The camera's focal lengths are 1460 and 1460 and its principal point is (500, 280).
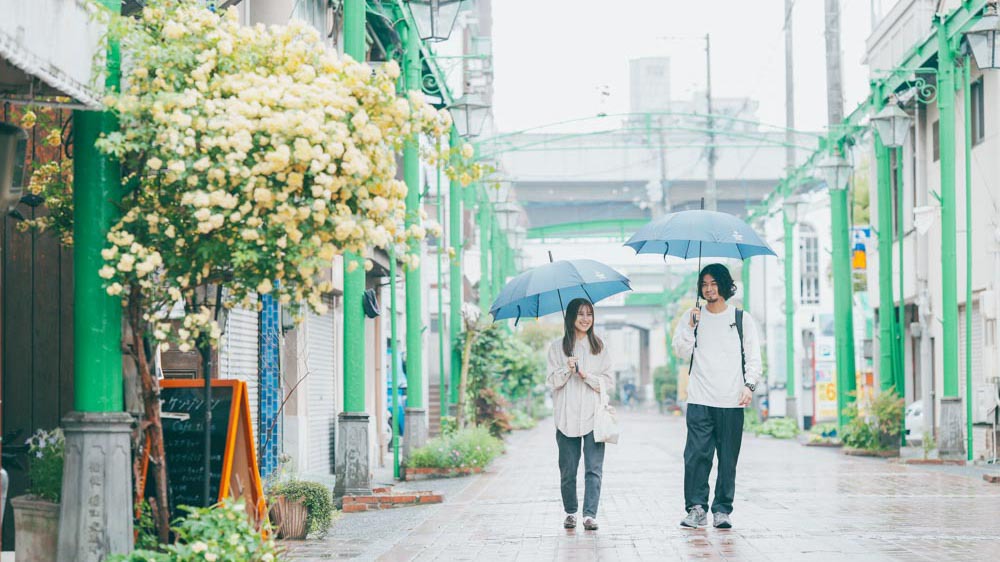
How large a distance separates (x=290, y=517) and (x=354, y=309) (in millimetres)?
3698

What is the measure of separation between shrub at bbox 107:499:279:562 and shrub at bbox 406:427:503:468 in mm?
12052

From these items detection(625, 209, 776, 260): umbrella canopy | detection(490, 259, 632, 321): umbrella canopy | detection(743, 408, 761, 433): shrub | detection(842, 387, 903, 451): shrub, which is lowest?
detection(743, 408, 761, 433): shrub

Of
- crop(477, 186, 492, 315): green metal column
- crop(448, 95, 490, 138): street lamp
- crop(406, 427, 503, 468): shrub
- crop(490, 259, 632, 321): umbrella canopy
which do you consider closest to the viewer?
crop(490, 259, 632, 321): umbrella canopy

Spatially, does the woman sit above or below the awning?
below

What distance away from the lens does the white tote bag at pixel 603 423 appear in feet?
37.9

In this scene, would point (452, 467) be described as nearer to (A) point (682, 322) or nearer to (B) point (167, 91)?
(A) point (682, 322)

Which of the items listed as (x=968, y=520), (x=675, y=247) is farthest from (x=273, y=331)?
(x=968, y=520)

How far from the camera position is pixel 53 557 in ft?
27.0

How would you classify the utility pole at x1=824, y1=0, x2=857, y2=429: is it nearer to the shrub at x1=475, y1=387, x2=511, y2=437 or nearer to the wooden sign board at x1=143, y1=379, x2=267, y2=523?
the shrub at x1=475, y1=387, x2=511, y2=437

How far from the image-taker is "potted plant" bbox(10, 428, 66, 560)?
8188 mm

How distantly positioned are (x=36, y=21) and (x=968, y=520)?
876cm

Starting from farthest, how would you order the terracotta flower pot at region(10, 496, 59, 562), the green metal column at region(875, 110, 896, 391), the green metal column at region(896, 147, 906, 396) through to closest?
the green metal column at region(896, 147, 906, 396), the green metal column at region(875, 110, 896, 391), the terracotta flower pot at region(10, 496, 59, 562)

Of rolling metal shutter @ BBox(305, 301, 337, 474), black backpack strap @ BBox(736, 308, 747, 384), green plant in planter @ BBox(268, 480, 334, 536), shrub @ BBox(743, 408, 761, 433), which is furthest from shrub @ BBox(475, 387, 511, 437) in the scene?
black backpack strap @ BBox(736, 308, 747, 384)

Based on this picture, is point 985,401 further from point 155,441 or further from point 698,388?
point 155,441
